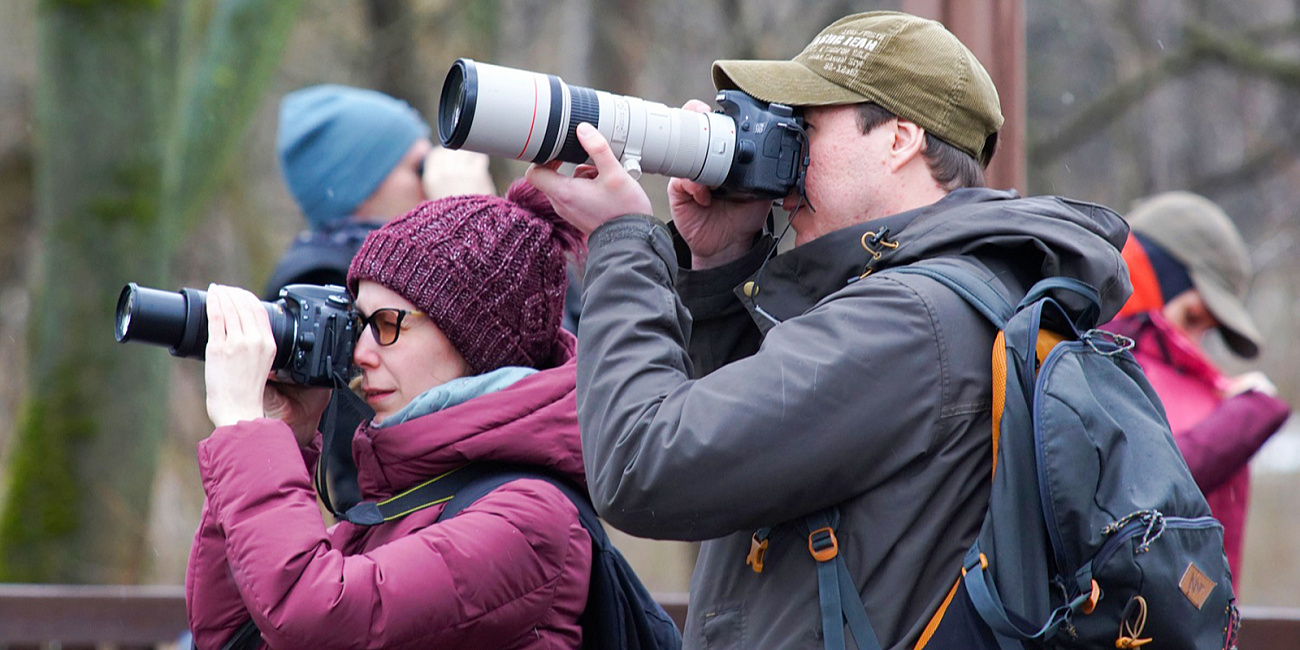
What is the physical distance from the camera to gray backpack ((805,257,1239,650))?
168 centimetres

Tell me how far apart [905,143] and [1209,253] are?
230cm

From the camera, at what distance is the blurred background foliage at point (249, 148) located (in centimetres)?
593

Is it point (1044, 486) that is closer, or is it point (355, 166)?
point (1044, 486)

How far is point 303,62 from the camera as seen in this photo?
1047 cm

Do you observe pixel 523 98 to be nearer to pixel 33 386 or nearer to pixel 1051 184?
pixel 33 386

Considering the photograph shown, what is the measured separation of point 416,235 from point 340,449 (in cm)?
93

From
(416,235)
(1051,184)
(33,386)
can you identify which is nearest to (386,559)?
(416,235)

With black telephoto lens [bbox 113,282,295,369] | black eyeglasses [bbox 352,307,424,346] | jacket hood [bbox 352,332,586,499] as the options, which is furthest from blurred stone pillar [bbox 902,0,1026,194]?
black telephoto lens [bbox 113,282,295,369]

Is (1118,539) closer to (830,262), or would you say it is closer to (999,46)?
(830,262)

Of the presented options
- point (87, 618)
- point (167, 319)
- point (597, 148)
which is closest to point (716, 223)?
point (597, 148)

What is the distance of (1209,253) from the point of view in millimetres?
3953

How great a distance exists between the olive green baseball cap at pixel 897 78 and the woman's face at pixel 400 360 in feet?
2.21

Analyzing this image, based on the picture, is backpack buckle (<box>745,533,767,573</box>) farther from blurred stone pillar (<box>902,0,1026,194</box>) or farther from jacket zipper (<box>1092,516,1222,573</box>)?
blurred stone pillar (<box>902,0,1026,194</box>)

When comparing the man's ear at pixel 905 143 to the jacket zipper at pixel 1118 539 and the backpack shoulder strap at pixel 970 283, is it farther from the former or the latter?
the jacket zipper at pixel 1118 539
